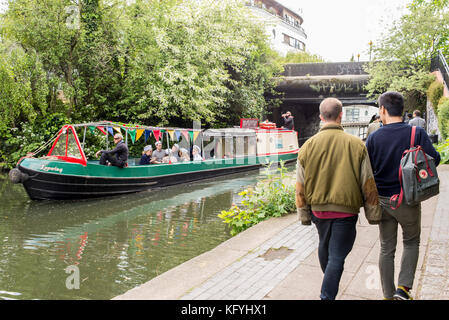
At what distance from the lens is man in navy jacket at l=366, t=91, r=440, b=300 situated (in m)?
3.08

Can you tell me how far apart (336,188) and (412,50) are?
21.1 metres

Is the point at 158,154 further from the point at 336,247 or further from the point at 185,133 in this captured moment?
the point at 336,247

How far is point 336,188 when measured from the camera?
2910 millimetres

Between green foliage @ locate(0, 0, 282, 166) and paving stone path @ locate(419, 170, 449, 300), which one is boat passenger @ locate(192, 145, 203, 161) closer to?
green foliage @ locate(0, 0, 282, 166)

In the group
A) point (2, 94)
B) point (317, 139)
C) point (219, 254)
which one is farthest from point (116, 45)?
point (317, 139)

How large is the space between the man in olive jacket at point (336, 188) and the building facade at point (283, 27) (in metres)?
44.0

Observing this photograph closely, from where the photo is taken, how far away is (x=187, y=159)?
16.0 meters

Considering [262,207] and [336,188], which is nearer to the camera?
[336,188]

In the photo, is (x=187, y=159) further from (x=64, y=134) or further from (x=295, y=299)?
(x=295, y=299)

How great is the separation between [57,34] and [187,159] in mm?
7763

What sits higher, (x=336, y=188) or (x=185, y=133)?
(x=185, y=133)

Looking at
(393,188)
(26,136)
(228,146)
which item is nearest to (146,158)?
(26,136)

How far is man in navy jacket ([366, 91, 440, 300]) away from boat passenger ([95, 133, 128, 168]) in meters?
9.92
